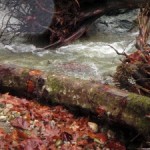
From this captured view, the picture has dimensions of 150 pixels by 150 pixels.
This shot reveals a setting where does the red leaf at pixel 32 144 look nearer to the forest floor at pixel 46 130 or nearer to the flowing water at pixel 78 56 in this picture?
the forest floor at pixel 46 130

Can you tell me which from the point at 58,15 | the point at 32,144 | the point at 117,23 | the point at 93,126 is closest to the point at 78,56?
the point at 58,15

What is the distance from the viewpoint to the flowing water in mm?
6953

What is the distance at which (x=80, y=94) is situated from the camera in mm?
4855

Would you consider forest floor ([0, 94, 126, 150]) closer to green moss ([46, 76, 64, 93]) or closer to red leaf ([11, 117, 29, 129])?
red leaf ([11, 117, 29, 129])

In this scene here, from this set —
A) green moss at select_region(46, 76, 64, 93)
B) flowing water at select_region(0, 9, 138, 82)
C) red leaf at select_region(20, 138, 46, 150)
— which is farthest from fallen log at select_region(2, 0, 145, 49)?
red leaf at select_region(20, 138, 46, 150)

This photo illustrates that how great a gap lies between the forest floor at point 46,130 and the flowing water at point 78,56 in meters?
1.59

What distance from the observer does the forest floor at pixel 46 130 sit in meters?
4.16

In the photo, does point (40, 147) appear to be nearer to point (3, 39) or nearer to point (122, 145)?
point (122, 145)

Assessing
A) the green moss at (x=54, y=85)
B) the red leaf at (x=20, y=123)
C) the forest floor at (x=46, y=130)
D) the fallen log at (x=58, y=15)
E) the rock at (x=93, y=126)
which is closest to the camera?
the forest floor at (x=46, y=130)

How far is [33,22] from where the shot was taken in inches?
348

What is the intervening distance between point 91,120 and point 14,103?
0.95 m

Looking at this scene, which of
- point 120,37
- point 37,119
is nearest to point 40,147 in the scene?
point 37,119

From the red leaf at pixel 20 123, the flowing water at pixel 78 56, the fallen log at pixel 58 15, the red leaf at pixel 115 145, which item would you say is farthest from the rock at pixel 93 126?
the fallen log at pixel 58 15

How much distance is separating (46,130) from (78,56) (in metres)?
3.66
